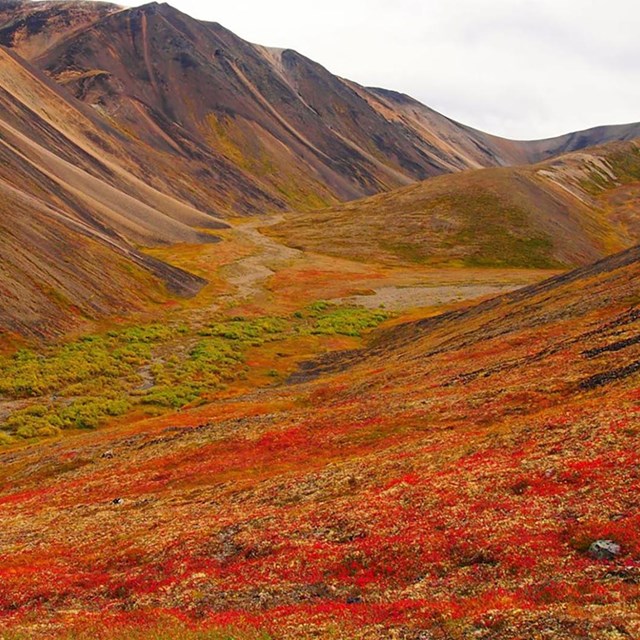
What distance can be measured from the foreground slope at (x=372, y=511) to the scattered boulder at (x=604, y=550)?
0.28 meters

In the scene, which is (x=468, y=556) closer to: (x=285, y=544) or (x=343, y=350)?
(x=285, y=544)

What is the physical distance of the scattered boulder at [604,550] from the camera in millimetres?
16344

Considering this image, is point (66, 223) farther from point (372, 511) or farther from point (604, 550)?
point (604, 550)

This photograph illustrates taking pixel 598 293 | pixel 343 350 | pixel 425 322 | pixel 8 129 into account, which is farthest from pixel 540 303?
pixel 8 129

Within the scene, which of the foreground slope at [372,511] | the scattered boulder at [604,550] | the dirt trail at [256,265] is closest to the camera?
the foreground slope at [372,511]

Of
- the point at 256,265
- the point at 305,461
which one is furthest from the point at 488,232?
the point at 305,461

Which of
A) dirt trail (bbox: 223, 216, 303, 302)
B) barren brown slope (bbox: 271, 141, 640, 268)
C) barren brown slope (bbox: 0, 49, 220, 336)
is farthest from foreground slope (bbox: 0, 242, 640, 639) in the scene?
barren brown slope (bbox: 271, 141, 640, 268)

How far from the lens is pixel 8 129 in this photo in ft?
450

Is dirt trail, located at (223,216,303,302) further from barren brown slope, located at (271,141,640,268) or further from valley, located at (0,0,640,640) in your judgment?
valley, located at (0,0,640,640)

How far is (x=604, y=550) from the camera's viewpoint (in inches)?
650

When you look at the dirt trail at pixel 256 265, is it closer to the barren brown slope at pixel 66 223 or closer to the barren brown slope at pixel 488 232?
the barren brown slope at pixel 488 232

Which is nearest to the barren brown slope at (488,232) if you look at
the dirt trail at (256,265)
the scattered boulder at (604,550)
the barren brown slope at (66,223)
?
the dirt trail at (256,265)

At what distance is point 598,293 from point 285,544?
46.3m

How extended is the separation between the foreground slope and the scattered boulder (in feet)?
0.92
